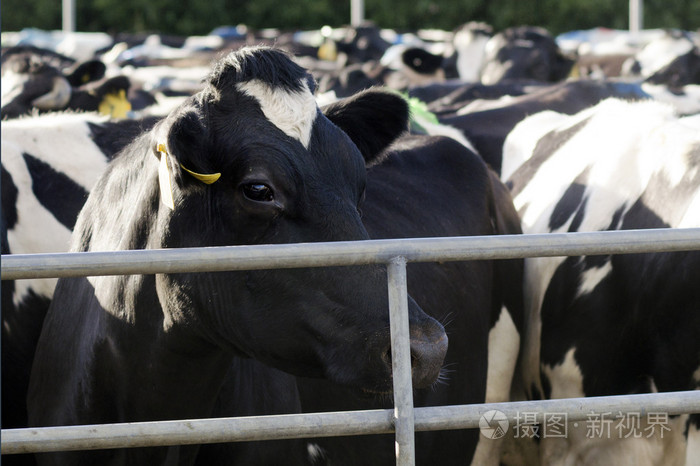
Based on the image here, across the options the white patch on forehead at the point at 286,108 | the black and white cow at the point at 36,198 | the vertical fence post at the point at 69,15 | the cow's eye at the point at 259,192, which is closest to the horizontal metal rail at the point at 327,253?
the cow's eye at the point at 259,192

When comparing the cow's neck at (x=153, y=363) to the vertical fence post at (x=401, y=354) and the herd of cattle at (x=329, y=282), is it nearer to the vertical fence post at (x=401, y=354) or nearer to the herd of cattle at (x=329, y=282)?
the herd of cattle at (x=329, y=282)

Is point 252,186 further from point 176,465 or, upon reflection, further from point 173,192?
point 176,465

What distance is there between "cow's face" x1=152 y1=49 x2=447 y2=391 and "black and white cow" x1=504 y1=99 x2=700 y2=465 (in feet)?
3.83

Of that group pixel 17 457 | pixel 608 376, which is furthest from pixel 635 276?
pixel 17 457

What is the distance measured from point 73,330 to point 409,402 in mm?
1304

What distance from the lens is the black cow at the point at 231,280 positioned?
2.28 meters

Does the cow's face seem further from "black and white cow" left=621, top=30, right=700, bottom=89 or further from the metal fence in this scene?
"black and white cow" left=621, top=30, right=700, bottom=89

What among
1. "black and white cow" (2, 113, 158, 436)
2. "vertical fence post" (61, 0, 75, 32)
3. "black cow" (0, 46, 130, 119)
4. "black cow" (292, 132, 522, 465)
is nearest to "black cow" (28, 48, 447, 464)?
"black cow" (292, 132, 522, 465)

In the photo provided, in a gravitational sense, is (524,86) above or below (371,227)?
below

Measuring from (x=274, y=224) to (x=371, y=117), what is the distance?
0.72 meters

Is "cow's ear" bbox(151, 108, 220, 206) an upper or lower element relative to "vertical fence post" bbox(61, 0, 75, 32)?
upper

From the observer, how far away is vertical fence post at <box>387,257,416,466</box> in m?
2.01

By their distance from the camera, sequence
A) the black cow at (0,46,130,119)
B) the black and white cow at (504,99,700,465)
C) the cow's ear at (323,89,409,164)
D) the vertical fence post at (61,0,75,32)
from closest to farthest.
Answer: the cow's ear at (323,89,409,164)
the black and white cow at (504,99,700,465)
the black cow at (0,46,130,119)
the vertical fence post at (61,0,75,32)

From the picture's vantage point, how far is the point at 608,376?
3.34m
